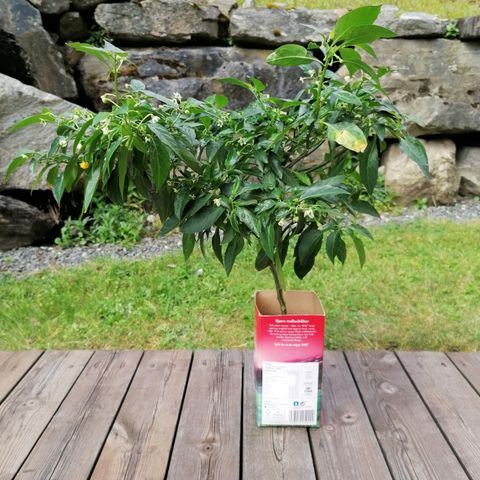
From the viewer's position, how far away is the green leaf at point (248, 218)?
1.30 m

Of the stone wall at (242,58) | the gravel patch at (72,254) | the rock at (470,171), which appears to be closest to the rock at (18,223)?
the gravel patch at (72,254)

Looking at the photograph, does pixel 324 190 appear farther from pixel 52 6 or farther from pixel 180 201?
pixel 52 6

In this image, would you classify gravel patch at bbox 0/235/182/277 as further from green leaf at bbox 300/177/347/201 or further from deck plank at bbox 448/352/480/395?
green leaf at bbox 300/177/347/201

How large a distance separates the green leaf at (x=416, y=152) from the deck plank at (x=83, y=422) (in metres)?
1.12

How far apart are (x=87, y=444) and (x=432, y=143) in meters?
4.42

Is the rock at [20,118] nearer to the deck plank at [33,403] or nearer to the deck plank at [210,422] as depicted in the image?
the deck plank at [33,403]

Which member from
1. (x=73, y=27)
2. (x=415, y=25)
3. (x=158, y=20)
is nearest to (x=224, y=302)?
(x=158, y=20)

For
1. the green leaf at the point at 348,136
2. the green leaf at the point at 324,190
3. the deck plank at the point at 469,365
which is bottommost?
the deck plank at the point at 469,365

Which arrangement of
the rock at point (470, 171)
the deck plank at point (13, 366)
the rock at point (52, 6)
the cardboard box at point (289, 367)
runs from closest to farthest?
1. the cardboard box at point (289, 367)
2. the deck plank at point (13, 366)
3. the rock at point (52, 6)
4. the rock at point (470, 171)

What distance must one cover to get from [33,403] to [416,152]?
138cm

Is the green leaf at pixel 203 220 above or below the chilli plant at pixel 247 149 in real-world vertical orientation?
below

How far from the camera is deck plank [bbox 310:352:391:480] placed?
1394 millimetres

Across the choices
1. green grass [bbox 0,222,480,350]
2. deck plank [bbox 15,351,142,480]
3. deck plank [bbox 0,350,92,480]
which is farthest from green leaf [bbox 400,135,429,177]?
green grass [bbox 0,222,480,350]

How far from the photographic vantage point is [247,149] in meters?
1.43
